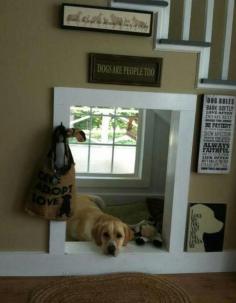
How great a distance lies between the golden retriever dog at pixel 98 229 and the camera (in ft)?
6.81

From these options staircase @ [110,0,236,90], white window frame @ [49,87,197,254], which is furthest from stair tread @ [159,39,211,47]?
white window frame @ [49,87,197,254]

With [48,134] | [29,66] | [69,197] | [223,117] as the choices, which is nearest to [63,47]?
[29,66]

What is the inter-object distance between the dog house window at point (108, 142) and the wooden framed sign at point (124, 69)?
888mm

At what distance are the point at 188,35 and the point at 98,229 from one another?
103 centimetres

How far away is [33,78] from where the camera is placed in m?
1.85

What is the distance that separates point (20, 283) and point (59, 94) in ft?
2.93

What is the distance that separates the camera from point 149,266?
2.12m

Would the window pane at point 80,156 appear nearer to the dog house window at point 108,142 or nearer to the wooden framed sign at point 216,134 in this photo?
the dog house window at point 108,142

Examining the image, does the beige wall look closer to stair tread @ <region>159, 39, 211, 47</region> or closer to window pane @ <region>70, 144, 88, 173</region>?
stair tread @ <region>159, 39, 211, 47</region>

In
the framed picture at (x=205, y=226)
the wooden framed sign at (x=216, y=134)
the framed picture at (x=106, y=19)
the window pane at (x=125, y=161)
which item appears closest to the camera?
the framed picture at (x=106, y=19)

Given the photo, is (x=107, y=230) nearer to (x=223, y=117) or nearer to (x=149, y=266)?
(x=149, y=266)

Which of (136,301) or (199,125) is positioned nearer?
(136,301)

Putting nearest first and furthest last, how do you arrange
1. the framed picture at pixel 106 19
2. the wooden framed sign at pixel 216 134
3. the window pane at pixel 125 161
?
1. the framed picture at pixel 106 19
2. the wooden framed sign at pixel 216 134
3. the window pane at pixel 125 161

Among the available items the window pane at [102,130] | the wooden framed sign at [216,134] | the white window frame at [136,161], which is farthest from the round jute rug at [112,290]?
the window pane at [102,130]
